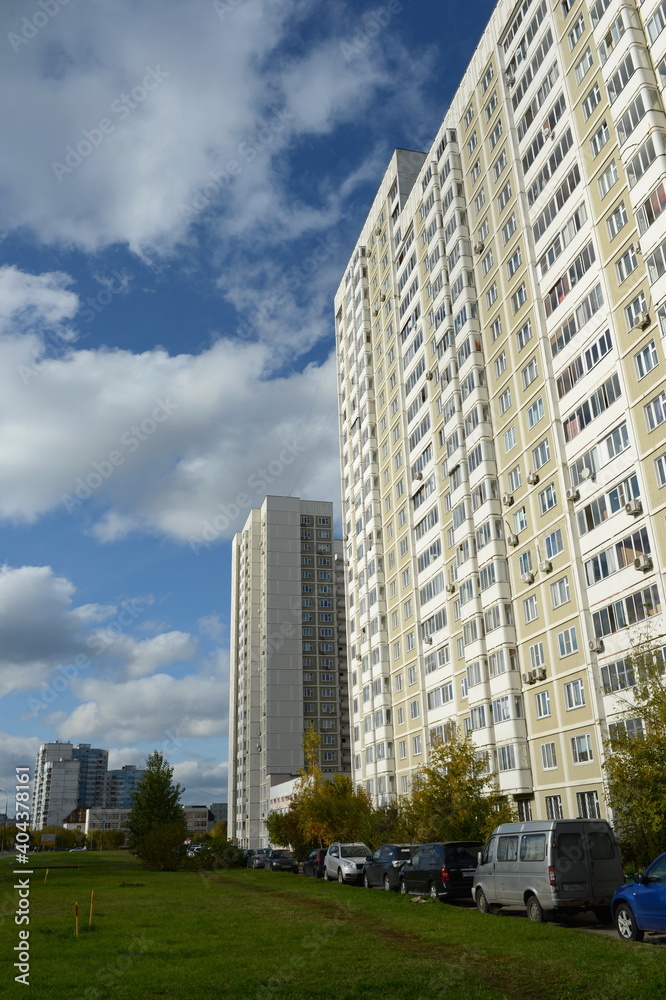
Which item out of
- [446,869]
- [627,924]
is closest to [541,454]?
[446,869]

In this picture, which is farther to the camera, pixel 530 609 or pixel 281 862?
pixel 281 862

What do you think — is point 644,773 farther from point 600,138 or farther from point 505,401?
point 600,138

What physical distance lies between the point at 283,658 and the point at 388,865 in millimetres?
85085

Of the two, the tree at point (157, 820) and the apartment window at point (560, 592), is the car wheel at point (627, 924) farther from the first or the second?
the tree at point (157, 820)

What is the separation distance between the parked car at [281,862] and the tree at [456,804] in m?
19.1

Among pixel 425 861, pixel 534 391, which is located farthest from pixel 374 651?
pixel 425 861

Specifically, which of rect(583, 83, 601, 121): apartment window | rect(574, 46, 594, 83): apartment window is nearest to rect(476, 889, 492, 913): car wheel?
rect(583, 83, 601, 121): apartment window

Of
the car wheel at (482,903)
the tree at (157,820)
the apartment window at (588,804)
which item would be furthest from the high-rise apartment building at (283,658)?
the car wheel at (482,903)

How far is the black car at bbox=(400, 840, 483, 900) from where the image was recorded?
24.3 m

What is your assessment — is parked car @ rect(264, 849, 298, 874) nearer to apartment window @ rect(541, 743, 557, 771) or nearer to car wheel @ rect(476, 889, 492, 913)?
apartment window @ rect(541, 743, 557, 771)

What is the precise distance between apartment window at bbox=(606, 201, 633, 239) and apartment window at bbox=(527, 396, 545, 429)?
854cm

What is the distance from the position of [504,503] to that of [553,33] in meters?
23.1

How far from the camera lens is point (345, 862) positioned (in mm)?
35594

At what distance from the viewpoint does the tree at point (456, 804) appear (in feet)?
119
